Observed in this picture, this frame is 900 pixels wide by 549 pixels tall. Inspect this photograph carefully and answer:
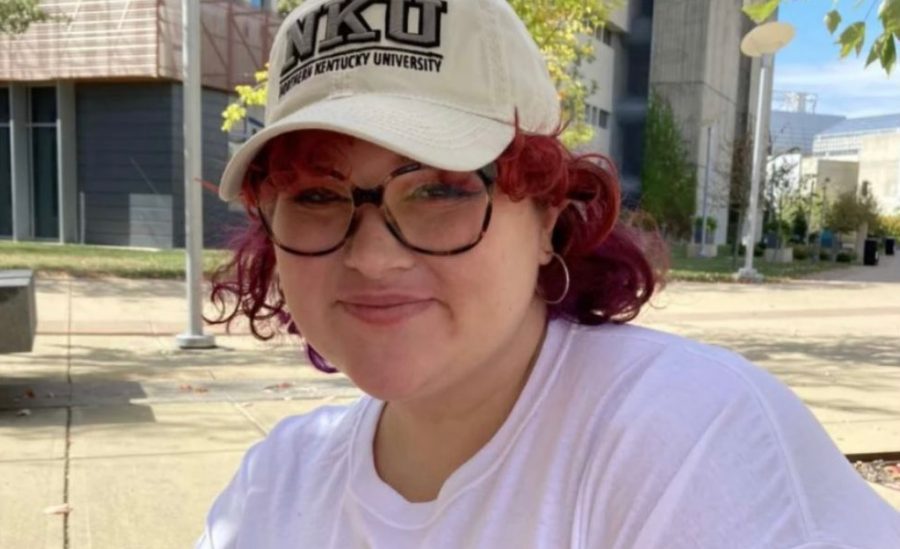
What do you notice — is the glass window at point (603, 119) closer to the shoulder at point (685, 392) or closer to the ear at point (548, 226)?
the ear at point (548, 226)

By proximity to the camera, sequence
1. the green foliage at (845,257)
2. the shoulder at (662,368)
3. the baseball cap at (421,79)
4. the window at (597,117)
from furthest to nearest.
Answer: the window at (597,117) → the green foliage at (845,257) → the baseball cap at (421,79) → the shoulder at (662,368)

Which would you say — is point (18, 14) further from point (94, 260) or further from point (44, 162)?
point (44, 162)

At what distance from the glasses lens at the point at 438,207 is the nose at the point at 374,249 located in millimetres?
18

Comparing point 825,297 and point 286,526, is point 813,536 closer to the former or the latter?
point 286,526

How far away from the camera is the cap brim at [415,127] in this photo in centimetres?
111

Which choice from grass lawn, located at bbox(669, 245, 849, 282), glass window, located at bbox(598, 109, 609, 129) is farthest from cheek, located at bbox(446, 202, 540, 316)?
glass window, located at bbox(598, 109, 609, 129)

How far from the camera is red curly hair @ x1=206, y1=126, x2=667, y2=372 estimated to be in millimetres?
1221

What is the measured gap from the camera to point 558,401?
1.15 m

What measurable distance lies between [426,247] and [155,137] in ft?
64.6

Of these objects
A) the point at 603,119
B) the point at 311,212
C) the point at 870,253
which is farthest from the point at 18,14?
the point at 870,253

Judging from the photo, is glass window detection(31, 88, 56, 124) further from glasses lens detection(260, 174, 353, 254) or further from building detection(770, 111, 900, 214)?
glasses lens detection(260, 174, 353, 254)

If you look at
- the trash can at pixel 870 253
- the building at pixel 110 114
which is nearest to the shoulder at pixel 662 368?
the building at pixel 110 114

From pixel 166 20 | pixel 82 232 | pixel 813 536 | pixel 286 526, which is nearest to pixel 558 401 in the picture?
pixel 813 536

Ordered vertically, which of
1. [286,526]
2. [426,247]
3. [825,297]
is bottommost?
[825,297]
